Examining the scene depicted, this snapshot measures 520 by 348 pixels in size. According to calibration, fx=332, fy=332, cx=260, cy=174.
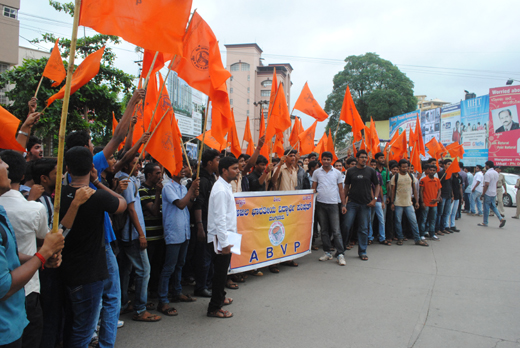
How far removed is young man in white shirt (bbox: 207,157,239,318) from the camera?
3.72m

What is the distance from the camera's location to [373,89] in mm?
37906

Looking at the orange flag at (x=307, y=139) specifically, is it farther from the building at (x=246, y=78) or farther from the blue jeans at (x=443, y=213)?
the building at (x=246, y=78)

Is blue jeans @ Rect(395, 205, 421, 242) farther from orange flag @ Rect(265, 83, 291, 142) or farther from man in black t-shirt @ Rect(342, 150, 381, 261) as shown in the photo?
orange flag @ Rect(265, 83, 291, 142)

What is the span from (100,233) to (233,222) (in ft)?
5.39

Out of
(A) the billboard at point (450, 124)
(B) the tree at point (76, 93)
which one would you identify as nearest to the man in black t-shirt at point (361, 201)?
(B) the tree at point (76, 93)

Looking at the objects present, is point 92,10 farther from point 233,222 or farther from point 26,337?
point 233,222

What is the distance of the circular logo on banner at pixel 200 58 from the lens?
12.8 ft

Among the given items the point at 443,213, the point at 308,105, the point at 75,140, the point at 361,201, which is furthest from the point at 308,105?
the point at 443,213

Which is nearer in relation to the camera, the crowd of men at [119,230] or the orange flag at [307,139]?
the crowd of men at [119,230]


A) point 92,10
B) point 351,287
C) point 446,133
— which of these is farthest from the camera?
point 446,133

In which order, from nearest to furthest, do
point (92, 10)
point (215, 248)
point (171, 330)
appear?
point (92, 10) < point (171, 330) < point (215, 248)

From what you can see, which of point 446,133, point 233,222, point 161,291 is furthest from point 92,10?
point 446,133

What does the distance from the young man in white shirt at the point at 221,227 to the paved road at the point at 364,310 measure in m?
0.21

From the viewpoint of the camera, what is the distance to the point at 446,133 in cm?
2233
